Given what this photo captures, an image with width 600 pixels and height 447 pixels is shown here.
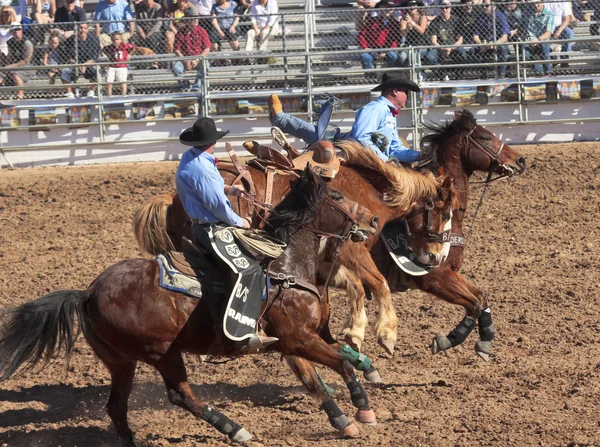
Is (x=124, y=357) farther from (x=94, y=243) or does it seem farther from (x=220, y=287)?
(x=94, y=243)

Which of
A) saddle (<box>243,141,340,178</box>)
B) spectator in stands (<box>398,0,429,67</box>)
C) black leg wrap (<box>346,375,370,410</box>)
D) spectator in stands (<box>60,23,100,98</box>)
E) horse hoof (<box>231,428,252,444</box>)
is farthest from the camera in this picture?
spectator in stands (<box>60,23,100,98</box>)

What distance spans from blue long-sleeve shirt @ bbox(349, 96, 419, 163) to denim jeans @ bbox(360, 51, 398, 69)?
243 inches

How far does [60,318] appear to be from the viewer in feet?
18.3

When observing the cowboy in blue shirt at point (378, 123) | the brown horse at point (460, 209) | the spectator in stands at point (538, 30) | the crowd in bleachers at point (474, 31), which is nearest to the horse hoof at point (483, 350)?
the brown horse at point (460, 209)

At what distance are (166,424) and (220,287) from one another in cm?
145

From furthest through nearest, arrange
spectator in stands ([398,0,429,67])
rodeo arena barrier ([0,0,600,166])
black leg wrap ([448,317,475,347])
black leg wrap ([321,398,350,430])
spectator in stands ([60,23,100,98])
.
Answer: spectator in stands ([60,23,100,98]) < spectator in stands ([398,0,429,67]) < rodeo arena barrier ([0,0,600,166]) < black leg wrap ([448,317,475,347]) < black leg wrap ([321,398,350,430])

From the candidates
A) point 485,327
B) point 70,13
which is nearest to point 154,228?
point 485,327

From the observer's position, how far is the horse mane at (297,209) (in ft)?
19.4

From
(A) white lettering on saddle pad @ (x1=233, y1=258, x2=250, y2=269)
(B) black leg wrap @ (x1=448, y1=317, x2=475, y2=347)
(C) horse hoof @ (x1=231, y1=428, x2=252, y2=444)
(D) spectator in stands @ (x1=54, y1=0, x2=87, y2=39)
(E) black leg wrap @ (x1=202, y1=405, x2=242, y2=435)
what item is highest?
(D) spectator in stands @ (x1=54, y1=0, x2=87, y2=39)

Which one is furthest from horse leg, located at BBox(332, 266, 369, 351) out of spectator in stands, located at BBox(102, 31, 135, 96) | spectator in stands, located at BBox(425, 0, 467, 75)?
spectator in stands, located at BBox(102, 31, 135, 96)

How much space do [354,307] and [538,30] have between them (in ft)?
29.0

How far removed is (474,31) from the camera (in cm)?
1405

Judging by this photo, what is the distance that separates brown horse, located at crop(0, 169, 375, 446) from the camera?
5.49m

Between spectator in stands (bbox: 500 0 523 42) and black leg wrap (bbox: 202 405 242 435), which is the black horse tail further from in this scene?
spectator in stands (bbox: 500 0 523 42)
